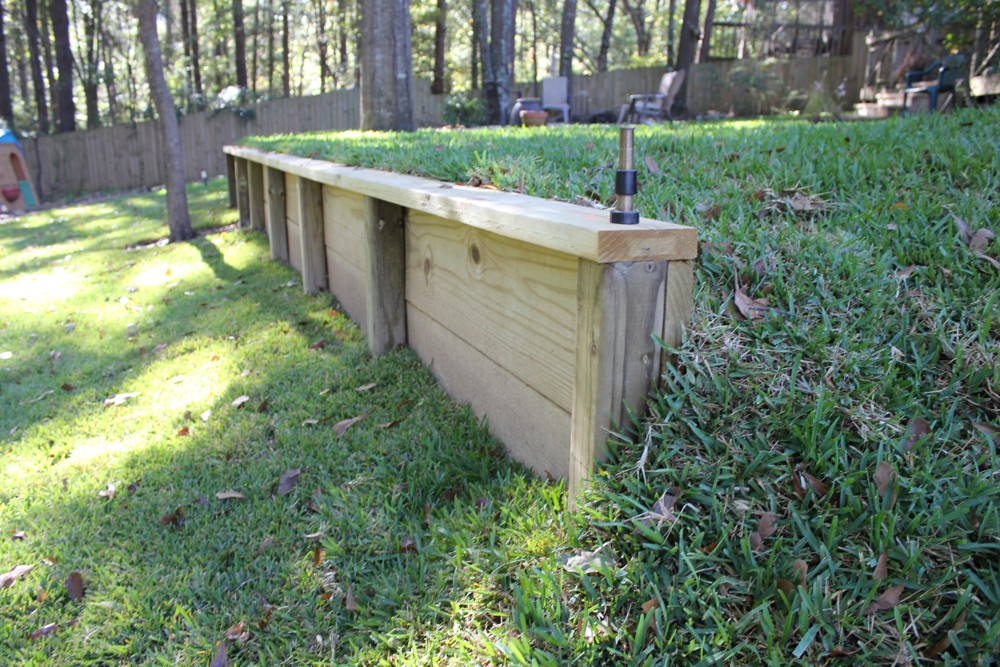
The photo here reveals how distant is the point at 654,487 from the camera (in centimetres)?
165

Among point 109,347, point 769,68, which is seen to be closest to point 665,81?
point 769,68

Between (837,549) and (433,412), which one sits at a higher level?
(837,549)

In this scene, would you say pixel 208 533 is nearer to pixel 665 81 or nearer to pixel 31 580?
pixel 31 580

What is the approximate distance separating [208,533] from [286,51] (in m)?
29.9

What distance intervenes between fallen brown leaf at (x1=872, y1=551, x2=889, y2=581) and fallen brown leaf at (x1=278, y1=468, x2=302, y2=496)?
187 cm

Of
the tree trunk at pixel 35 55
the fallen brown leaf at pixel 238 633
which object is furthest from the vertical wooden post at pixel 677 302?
the tree trunk at pixel 35 55

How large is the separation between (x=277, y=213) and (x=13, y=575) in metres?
4.07

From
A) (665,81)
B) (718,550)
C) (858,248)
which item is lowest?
(718,550)

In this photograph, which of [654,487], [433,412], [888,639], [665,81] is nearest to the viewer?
[888,639]

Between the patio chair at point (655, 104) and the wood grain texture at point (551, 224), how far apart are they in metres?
11.9

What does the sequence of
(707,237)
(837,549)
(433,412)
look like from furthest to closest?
(433,412), (707,237), (837,549)

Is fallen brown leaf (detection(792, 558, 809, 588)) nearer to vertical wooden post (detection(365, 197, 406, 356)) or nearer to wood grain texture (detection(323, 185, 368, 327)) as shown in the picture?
vertical wooden post (detection(365, 197, 406, 356))

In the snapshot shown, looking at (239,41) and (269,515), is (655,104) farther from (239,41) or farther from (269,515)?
(239,41)

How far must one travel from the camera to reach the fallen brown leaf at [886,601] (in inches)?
52.7
